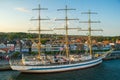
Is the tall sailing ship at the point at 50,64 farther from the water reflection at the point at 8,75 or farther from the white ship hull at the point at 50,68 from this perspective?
the water reflection at the point at 8,75

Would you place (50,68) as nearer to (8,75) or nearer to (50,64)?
(50,64)

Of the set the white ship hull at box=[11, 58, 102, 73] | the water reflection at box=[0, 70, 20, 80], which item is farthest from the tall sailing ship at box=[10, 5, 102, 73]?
the water reflection at box=[0, 70, 20, 80]

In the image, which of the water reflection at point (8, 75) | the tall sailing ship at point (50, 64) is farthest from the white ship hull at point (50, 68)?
the water reflection at point (8, 75)

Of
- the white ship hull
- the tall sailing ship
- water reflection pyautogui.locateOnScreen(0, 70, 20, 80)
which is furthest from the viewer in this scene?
the tall sailing ship

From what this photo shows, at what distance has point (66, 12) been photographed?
51.9 metres

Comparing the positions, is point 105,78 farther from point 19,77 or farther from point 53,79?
point 19,77

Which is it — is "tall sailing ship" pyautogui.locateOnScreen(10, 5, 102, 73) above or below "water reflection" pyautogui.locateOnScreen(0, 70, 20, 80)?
above

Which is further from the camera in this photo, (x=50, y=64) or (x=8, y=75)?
(x=50, y=64)

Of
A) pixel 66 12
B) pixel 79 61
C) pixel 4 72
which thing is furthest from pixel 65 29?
pixel 4 72

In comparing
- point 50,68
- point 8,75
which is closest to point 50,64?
point 50,68

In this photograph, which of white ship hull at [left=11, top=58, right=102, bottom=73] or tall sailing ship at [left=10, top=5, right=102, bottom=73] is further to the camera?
tall sailing ship at [left=10, top=5, right=102, bottom=73]

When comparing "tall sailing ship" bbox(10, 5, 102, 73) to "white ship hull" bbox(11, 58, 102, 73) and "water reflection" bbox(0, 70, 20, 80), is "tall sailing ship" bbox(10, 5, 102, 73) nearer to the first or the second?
"white ship hull" bbox(11, 58, 102, 73)

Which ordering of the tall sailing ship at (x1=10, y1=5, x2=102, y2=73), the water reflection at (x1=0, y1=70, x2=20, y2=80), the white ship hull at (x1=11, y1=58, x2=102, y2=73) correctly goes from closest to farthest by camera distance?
the water reflection at (x1=0, y1=70, x2=20, y2=80)
the white ship hull at (x1=11, y1=58, x2=102, y2=73)
the tall sailing ship at (x1=10, y1=5, x2=102, y2=73)

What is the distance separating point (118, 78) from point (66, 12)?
20.1m
